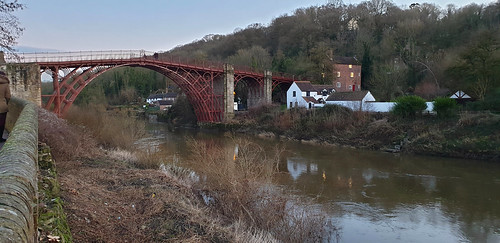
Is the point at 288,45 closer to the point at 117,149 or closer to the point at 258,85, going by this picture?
the point at 258,85

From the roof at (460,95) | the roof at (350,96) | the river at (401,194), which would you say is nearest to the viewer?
the river at (401,194)

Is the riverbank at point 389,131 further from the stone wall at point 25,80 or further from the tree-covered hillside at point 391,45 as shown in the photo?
the stone wall at point 25,80

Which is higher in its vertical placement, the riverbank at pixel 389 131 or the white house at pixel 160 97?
the white house at pixel 160 97

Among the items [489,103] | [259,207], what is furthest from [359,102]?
[259,207]

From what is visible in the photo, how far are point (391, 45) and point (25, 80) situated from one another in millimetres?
44041

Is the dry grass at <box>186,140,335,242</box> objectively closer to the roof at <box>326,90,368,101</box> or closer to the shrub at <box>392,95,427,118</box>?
the shrub at <box>392,95,427,118</box>

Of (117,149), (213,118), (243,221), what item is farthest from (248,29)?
(243,221)

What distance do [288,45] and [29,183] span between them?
236ft

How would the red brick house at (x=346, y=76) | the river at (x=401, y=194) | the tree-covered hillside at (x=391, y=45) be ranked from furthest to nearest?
the red brick house at (x=346, y=76), the tree-covered hillside at (x=391, y=45), the river at (x=401, y=194)

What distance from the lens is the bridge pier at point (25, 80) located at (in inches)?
947

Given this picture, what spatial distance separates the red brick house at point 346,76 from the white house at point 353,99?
510 inches

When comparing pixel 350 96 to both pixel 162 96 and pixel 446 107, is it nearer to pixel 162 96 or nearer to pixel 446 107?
pixel 446 107

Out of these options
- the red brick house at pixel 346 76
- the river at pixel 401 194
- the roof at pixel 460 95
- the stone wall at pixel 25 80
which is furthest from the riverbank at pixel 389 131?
the stone wall at pixel 25 80

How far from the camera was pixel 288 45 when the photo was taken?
7219 cm
